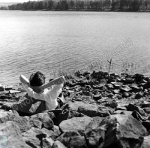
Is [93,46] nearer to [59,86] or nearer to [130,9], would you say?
[59,86]

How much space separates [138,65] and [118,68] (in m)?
2.24

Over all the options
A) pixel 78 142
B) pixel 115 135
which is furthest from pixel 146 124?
pixel 78 142

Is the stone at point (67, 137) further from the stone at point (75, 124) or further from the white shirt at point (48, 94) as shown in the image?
the white shirt at point (48, 94)

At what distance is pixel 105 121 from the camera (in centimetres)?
593

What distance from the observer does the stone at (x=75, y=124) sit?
6457mm

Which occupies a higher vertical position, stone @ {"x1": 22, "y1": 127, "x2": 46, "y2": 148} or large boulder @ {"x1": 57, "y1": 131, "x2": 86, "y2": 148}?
large boulder @ {"x1": 57, "y1": 131, "x2": 86, "y2": 148}

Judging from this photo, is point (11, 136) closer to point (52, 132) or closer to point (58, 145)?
point (58, 145)

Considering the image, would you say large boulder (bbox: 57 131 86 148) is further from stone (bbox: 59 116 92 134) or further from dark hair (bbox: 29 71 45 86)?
dark hair (bbox: 29 71 45 86)

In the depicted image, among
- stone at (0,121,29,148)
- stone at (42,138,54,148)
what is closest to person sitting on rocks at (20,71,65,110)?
stone at (0,121,29,148)

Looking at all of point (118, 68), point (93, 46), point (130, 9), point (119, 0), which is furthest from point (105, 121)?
point (119, 0)

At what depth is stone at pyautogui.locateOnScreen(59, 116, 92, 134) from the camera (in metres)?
6.46

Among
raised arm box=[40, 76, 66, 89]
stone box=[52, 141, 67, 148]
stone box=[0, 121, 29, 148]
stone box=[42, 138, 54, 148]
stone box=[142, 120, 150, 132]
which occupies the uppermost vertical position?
raised arm box=[40, 76, 66, 89]

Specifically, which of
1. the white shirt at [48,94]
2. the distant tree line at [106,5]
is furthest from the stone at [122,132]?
the distant tree line at [106,5]

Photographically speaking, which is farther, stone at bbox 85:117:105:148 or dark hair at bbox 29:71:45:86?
dark hair at bbox 29:71:45:86
